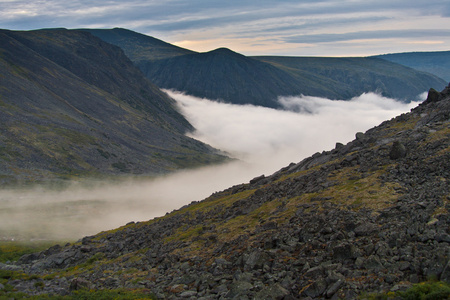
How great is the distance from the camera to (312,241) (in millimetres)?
32500

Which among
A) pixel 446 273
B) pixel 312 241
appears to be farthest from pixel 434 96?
pixel 446 273

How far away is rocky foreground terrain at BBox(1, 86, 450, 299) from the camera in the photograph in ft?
87.2

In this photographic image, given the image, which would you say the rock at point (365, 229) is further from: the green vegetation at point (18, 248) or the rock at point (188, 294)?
the green vegetation at point (18, 248)

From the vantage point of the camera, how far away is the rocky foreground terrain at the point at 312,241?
87.2ft

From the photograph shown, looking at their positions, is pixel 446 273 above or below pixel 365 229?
below

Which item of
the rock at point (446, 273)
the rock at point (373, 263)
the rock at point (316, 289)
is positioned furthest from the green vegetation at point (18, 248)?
the rock at point (446, 273)

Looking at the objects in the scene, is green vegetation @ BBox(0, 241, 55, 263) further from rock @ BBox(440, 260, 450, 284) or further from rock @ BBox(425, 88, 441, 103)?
rock @ BBox(425, 88, 441, 103)

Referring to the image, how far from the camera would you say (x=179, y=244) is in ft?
159

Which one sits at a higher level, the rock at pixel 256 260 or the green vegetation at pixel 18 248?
the green vegetation at pixel 18 248

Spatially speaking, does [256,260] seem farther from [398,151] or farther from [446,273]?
[398,151]

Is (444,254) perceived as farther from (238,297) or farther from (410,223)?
(238,297)

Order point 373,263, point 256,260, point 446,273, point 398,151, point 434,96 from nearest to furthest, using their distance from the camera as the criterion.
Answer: point 446,273 → point 373,263 → point 256,260 → point 398,151 → point 434,96

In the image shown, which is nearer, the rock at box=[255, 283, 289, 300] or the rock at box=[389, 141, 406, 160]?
the rock at box=[255, 283, 289, 300]

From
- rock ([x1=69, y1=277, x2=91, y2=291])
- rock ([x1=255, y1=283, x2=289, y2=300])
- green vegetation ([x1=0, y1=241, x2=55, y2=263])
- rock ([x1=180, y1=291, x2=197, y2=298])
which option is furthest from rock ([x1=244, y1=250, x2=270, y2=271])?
green vegetation ([x1=0, y1=241, x2=55, y2=263])
